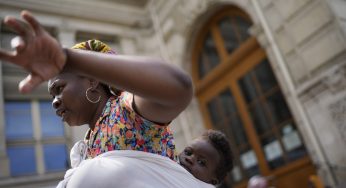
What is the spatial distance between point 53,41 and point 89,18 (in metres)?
7.64

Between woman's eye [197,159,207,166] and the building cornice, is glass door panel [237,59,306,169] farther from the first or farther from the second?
the building cornice

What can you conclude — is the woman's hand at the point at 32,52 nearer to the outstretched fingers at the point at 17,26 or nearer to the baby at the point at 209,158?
the outstretched fingers at the point at 17,26

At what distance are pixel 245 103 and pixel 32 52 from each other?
5554 millimetres

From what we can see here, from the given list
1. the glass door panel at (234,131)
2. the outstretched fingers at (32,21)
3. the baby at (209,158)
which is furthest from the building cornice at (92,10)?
the outstretched fingers at (32,21)

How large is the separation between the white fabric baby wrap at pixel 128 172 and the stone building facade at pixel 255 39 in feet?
11.9

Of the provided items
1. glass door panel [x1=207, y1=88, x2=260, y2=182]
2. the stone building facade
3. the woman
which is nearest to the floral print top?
the woman

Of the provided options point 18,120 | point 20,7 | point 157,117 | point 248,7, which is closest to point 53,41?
point 157,117

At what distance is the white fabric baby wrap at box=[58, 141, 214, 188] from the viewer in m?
0.92

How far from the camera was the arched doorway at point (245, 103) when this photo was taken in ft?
16.8

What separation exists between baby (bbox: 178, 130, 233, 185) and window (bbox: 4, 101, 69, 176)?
497 cm

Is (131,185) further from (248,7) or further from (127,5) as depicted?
(127,5)

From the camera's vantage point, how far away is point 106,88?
1.25 metres

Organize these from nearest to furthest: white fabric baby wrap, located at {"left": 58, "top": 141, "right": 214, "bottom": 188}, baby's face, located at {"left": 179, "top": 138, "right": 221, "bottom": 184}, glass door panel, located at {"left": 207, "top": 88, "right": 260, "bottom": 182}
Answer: white fabric baby wrap, located at {"left": 58, "top": 141, "right": 214, "bottom": 188} → baby's face, located at {"left": 179, "top": 138, "right": 221, "bottom": 184} → glass door panel, located at {"left": 207, "top": 88, "right": 260, "bottom": 182}

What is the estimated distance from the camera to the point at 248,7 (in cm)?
557
